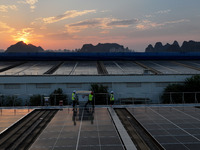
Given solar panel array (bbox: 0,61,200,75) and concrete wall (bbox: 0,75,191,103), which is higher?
solar panel array (bbox: 0,61,200,75)

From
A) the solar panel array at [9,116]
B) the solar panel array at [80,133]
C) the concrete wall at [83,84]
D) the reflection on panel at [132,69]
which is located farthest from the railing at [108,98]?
the solar panel array at [80,133]

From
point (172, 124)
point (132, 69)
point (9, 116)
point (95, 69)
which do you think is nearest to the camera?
point (172, 124)

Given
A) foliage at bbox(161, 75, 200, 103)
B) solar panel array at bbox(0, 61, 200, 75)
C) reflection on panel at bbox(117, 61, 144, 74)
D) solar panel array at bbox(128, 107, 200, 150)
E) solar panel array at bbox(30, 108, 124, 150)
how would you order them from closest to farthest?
solar panel array at bbox(30, 108, 124, 150), solar panel array at bbox(128, 107, 200, 150), foliage at bbox(161, 75, 200, 103), solar panel array at bbox(0, 61, 200, 75), reflection on panel at bbox(117, 61, 144, 74)

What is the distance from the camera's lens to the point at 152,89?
36.0m

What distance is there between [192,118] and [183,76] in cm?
2011

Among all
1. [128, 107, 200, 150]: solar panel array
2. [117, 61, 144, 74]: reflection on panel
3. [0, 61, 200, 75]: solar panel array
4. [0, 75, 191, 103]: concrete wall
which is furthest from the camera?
[117, 61, 144, 74]: reflection on panel

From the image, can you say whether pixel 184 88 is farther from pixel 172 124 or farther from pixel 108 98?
pixel 172 124

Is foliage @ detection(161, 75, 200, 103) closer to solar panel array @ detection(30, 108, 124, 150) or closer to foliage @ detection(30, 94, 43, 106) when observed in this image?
solar panel array @ detection(30, 108, 124, 150)

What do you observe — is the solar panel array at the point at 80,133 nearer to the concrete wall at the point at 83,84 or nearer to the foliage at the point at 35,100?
the foliage at the point at 35,100

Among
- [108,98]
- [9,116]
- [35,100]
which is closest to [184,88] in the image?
[108,98]

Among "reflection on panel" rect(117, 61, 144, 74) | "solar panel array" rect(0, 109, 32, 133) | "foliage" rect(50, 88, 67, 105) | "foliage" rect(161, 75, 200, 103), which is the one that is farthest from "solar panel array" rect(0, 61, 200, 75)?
"solar panel array" rect(0, 109, 32, 133)

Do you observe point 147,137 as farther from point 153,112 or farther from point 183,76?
point 183,76

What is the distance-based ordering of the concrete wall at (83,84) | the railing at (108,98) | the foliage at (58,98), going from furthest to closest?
the concrete wall at (83,84)
the foliage at (58,98)
the railing at (108,98)

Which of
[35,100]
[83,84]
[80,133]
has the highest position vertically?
[83,84]
